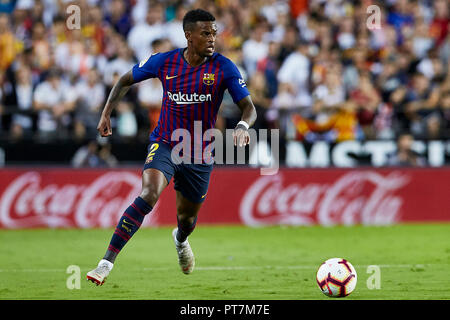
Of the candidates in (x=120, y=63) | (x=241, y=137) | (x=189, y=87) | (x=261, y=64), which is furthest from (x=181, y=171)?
(x=261, y=64)

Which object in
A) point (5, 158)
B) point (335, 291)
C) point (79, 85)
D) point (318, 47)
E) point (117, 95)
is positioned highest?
point (318, 47)

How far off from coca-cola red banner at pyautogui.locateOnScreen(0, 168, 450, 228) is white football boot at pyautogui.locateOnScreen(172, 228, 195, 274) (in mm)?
6212

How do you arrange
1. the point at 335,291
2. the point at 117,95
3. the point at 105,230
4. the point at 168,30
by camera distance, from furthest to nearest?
the point at 168,30, the point at 105,230, the point at 117,95, the point at 335,291

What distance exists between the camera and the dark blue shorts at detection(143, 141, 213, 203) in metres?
8.87

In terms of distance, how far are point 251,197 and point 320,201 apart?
134 centimetres

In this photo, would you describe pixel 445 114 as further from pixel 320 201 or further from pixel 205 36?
pixel 205 36

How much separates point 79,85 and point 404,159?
656cm

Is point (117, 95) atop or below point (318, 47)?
below

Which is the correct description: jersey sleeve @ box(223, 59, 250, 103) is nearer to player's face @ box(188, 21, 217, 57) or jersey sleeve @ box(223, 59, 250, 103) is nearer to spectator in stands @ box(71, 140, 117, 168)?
player's face @ box(188, 21, 217, 57)

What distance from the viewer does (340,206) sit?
1664 centimetres

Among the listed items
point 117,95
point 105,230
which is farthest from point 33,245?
point 117,95

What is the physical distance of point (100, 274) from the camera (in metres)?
8.12

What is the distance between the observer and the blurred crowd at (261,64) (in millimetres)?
16562

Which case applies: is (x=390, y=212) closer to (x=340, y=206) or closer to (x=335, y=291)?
(x=340, y=206)
